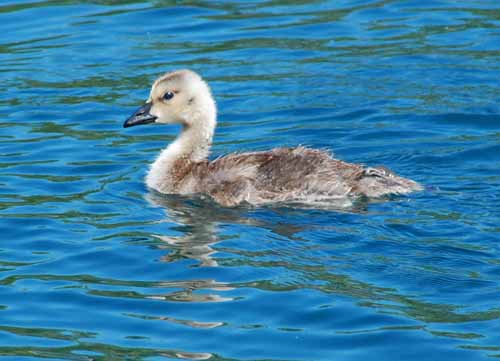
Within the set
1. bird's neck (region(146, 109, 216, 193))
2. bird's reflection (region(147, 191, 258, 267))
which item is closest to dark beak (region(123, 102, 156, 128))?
bird's neck (region(146, 109, 216, 193))

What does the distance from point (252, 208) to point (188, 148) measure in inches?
48.8

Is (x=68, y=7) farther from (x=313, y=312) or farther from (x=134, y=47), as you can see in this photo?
(x=313, y=312)

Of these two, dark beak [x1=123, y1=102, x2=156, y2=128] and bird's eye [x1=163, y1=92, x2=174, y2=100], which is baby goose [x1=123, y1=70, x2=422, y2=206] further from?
bird's eye [x1=163, y1=92, x2=174, y2=100]

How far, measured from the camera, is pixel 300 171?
10977 mm

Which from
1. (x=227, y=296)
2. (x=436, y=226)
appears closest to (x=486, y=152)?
(x=436, y=226)

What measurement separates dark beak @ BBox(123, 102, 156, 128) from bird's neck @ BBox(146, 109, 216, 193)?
0.33 m

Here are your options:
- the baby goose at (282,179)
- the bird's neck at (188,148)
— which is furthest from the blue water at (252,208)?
the bird's neck at (188,148)

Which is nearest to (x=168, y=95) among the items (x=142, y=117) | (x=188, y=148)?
(x=142, y=117)

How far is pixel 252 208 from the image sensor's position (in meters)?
11.0

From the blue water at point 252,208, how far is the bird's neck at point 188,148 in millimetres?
248

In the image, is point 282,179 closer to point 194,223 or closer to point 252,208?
point 252,208

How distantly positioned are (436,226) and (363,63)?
5376mm

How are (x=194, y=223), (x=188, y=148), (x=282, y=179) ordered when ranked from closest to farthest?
(x=194, y=223)
(x=282, y=179)
(x=188, y=148)

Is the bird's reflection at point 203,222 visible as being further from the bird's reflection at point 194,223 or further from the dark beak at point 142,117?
the dark beak at point 142,117
